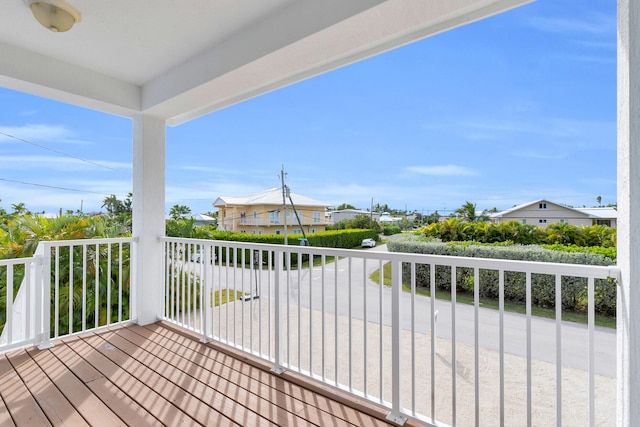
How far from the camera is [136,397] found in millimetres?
2117

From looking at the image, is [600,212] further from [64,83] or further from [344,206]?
[344,206]

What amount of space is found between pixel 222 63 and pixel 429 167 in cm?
939

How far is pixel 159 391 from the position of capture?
7.18 ft

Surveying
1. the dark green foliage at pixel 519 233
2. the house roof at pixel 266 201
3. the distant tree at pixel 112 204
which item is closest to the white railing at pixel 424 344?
the dark green foliage at pixel 519 233

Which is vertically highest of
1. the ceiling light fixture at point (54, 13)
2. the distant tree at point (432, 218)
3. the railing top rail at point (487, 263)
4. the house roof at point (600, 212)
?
the ceiling light fixture at point (54, 13)

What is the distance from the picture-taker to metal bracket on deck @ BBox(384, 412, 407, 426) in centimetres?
185

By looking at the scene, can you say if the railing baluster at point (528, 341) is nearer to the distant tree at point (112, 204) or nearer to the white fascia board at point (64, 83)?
the white fascia board at point (64, 83)

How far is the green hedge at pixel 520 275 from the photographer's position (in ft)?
13.0

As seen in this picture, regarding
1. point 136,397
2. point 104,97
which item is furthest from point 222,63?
point 136,397

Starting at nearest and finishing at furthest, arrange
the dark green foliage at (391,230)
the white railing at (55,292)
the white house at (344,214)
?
the white railing at (55,292) → the dark green foliage at (391,230) → the white house at (344,214)

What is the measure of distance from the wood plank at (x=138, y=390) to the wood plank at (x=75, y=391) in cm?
16

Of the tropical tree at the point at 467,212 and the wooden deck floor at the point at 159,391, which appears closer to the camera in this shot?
the wooden deck floor at the point at 159,391

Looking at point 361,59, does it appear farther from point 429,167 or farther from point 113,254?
point 429,167

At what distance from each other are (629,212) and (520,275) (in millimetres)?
4854
